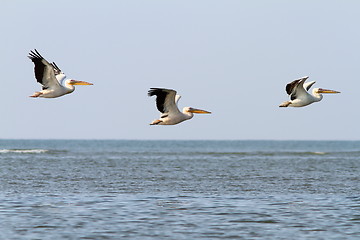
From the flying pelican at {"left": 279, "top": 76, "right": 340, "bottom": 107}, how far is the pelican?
2354 millimetres

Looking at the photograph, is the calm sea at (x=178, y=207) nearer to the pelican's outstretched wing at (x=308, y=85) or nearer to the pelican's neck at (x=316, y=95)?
the pelican's neck at (x=316, y=95)

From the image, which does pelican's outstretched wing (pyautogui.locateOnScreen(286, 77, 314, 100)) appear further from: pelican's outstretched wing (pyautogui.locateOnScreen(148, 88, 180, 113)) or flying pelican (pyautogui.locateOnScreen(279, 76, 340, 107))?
pelican's outstretched wing (pyautogui.locateOnScreen(148, 88, 180, 113))

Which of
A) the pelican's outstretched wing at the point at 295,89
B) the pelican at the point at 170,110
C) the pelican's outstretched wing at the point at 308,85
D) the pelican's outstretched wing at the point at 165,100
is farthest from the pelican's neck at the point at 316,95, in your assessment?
the pelican's outstretched wing at the point at 165,100

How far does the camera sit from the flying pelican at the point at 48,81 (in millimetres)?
17375

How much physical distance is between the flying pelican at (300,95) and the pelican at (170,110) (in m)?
2.35

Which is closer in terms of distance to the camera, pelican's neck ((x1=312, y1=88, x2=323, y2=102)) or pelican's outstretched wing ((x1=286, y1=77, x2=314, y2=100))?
pelican's outstretched wing ((x1=286, y1=77, x2=314, y2=100))

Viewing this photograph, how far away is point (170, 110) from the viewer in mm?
18969

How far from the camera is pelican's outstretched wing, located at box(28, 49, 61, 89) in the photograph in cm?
1736

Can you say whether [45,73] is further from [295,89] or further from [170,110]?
[295,89]

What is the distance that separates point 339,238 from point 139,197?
750cm

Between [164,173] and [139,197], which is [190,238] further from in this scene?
[164,173]

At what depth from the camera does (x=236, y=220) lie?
1555 centimetres

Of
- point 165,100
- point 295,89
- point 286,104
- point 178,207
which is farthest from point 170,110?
point 295,89

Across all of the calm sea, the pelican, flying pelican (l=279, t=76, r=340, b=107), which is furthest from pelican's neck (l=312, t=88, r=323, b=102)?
the pelican
